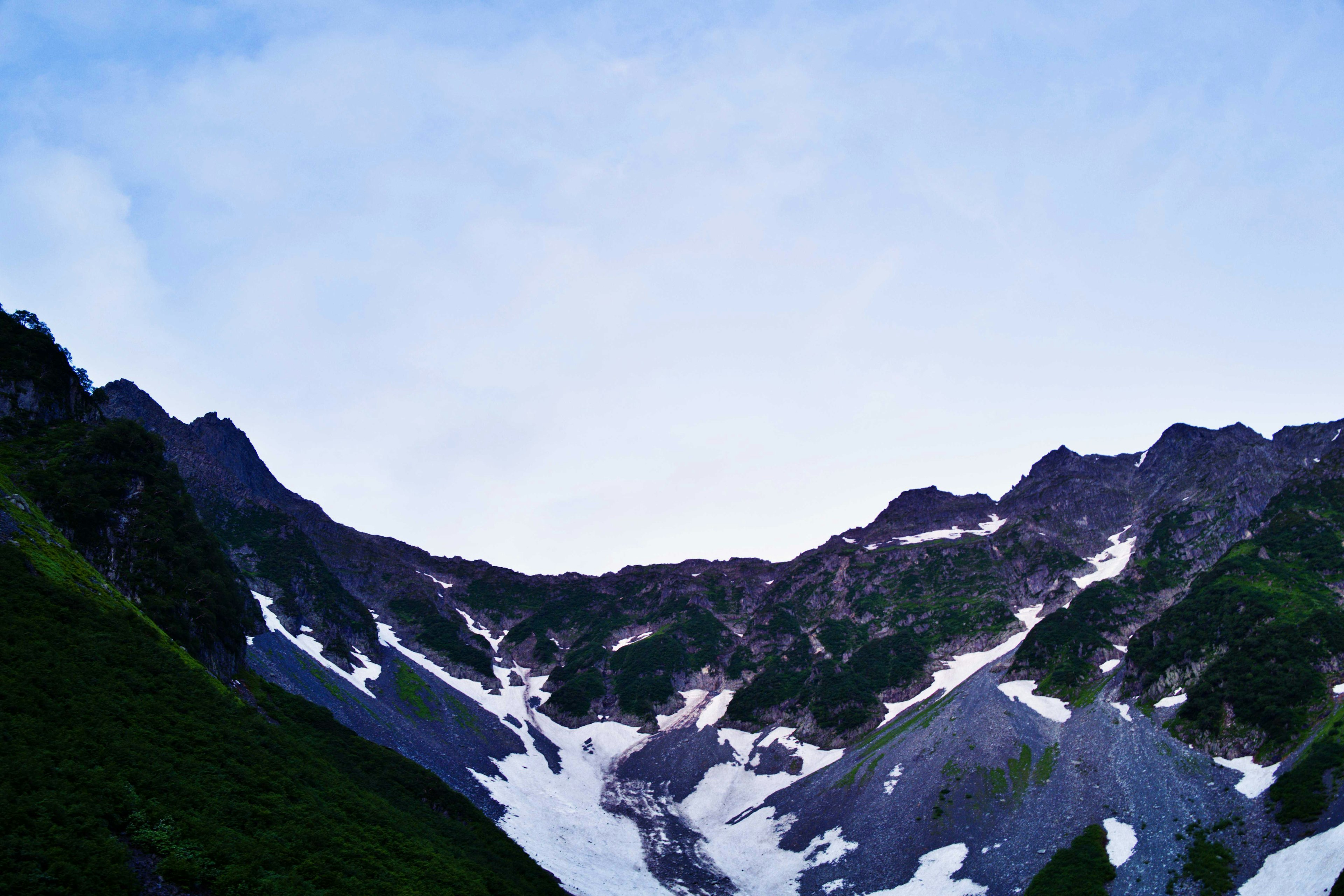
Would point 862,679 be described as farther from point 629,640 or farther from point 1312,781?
point 1312,781

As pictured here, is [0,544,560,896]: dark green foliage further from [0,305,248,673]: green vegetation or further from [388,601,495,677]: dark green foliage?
[388,601,495,677]: dark green foliage

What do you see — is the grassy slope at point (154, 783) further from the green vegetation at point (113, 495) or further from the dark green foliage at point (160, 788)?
the green vegetation at point (113, 495)

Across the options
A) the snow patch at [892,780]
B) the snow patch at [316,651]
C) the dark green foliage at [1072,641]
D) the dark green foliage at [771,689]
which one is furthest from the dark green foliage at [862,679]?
the snow patch at [316,651]

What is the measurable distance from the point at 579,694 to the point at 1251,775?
11324 centimetres

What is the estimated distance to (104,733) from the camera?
107 feet

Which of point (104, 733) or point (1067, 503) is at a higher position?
point (1067, 503)

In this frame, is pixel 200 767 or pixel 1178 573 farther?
pixel 1178 573

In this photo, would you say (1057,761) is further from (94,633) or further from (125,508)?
(125,508)

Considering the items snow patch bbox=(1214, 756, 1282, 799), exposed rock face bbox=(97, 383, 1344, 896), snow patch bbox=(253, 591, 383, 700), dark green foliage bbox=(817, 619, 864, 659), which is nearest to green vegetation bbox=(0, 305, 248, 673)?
exposed rock face bbox=(97, 383, 1344, 896)

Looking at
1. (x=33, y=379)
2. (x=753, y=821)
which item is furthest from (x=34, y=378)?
(x=753, y=821)

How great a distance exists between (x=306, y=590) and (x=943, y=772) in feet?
369

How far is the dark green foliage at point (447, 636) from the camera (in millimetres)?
149625

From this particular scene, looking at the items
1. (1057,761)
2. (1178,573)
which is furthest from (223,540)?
(1178,573)

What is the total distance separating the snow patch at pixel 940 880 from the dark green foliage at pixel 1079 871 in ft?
21.6
